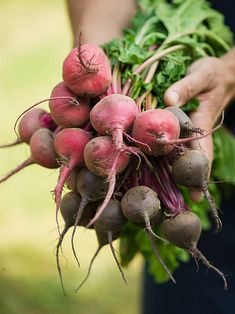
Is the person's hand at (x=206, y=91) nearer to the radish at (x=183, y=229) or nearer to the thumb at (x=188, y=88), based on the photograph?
the thumb at (x=188, y=88)

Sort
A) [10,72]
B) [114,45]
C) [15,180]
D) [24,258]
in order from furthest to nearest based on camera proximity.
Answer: [10,72] < [15,180] < [24,258] < [114,45]

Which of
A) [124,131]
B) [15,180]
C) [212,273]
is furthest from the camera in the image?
[15,180]

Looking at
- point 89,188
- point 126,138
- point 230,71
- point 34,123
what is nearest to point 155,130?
point 126,138

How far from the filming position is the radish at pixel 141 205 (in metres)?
1.59

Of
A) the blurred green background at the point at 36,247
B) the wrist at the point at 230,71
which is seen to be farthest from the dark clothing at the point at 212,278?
the blurred green background at the point at 36,247

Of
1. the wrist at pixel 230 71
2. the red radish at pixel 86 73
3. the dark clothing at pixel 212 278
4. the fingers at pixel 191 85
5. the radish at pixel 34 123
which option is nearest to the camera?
the red radish at pixel 86 73

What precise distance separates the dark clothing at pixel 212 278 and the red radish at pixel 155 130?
2.40ft

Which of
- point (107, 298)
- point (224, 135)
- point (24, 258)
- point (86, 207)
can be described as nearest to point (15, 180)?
point (24, 258)

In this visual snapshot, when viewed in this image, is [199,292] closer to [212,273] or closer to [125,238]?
[212,273]

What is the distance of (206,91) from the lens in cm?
201

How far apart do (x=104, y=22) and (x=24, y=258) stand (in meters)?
2.27

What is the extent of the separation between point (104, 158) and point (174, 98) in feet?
1.06

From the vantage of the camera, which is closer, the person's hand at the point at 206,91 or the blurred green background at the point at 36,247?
the person's hand at the point at 206,91

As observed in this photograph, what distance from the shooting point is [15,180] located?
4914 mm
